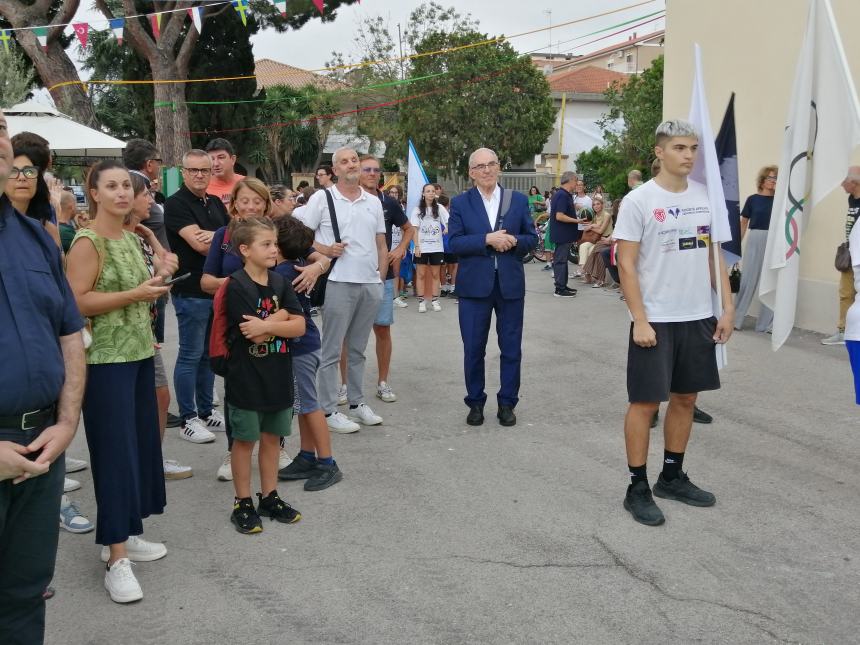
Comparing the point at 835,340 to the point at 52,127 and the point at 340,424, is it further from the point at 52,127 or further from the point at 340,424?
the point at 52,127

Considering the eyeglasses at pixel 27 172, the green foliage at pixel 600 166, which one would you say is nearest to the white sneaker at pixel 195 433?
the eyeglasses at pixel 27 172

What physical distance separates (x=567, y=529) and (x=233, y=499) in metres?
1.98

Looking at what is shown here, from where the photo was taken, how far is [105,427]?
357 centimetres

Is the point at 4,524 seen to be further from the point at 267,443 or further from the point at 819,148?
the point at 819,148

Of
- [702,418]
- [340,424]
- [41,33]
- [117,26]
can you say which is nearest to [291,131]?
A: [41,33]

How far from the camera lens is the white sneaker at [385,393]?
6.89 metres

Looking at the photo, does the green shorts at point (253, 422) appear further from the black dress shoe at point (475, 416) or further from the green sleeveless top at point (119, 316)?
the black dress shoe at point (475, 416)

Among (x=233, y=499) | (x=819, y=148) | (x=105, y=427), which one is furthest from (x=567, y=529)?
(x=819, y=148)

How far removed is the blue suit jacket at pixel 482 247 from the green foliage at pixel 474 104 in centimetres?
2554

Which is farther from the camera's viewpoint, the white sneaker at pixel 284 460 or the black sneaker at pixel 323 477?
the white sneaker at pixel 284 460

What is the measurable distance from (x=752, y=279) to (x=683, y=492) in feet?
20.2

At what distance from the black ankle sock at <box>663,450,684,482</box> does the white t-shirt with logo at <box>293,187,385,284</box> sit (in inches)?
97.9

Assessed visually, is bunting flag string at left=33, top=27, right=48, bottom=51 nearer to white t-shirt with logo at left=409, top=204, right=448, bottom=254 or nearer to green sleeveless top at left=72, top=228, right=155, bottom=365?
white t-shirt with logo at left=409, top=204, right=448, bottom=254

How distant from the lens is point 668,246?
4.27 meters
